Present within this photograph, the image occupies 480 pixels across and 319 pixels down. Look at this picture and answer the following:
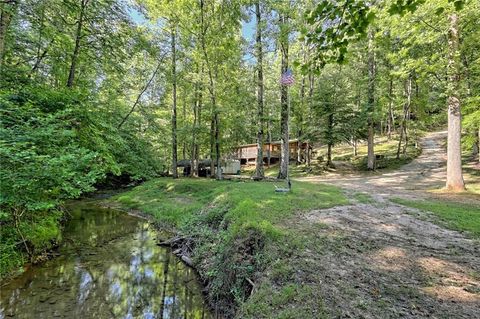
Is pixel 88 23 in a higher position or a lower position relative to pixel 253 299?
higher

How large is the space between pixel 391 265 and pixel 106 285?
5.78 meters

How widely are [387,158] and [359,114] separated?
5.06 meters

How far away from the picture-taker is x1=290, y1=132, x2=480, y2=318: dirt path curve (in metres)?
3.15

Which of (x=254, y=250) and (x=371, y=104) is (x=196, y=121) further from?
(x=254, y=250)

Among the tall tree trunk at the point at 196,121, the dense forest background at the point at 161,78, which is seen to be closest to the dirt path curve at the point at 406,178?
the dense forest background at the point at 161,78

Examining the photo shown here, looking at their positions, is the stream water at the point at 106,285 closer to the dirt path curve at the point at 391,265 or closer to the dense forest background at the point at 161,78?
the dense forest background at the point at 161,78

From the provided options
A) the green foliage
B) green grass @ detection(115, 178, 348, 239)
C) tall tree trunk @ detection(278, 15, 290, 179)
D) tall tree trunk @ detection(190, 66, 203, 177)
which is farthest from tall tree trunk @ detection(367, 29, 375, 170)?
the green foliage

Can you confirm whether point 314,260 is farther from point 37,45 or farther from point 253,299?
point 37,45

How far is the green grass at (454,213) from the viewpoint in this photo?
5910mm

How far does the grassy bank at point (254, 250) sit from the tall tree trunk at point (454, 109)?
17.1 ft

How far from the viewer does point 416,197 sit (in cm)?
957

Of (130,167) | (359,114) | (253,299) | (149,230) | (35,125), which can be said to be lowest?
(149,230)

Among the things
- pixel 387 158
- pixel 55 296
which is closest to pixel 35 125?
pixel 55 296

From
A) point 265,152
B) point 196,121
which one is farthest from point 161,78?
point 265,152
